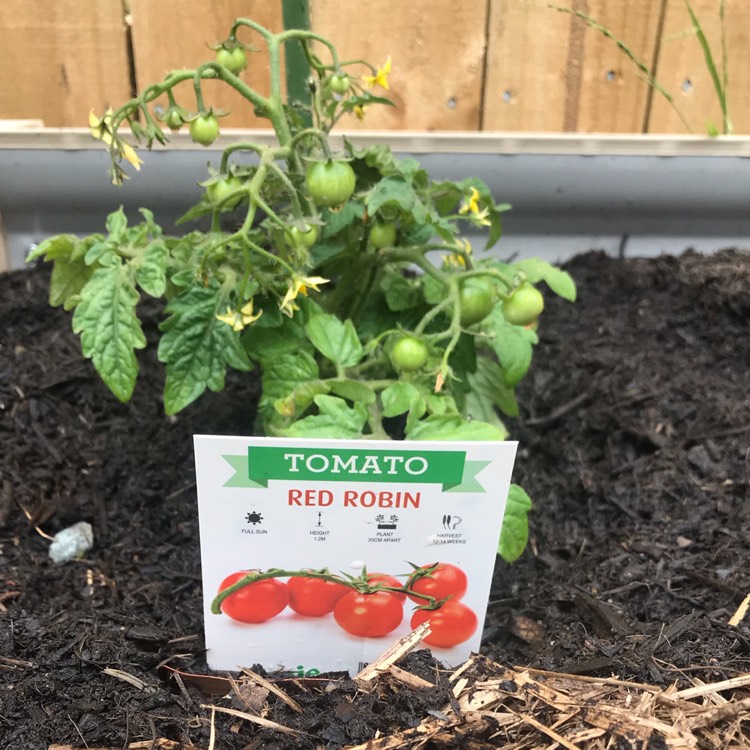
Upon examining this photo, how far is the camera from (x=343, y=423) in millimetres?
964

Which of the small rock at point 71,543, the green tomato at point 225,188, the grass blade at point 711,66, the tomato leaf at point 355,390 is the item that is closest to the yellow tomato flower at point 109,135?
the green tomato at point 225,188

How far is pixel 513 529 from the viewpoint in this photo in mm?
1007

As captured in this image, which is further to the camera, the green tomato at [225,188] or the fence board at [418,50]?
the fence board at [418,50]

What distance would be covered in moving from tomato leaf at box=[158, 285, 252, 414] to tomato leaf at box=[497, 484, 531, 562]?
1.34ft

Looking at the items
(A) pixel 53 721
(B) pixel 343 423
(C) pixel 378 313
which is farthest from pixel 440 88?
(A) pixel 53 721

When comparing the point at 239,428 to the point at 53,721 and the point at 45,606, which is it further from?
the point at 53,721

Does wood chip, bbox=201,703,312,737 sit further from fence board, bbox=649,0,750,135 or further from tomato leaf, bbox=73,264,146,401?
fence board, bbox=649,0,750,135

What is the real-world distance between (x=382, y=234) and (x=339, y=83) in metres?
0.21

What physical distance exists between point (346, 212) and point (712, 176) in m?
1.00

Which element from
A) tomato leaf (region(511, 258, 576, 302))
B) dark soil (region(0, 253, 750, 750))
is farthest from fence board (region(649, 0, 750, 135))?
tomato leaf (region(511, 258, 576, 302))

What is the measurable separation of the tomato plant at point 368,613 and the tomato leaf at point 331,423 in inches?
7.9

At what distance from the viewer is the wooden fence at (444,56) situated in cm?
165

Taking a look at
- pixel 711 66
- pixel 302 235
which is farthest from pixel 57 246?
pixel 711 66

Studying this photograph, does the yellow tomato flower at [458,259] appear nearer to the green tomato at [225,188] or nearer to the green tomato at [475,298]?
the green tomato at [475,298]
